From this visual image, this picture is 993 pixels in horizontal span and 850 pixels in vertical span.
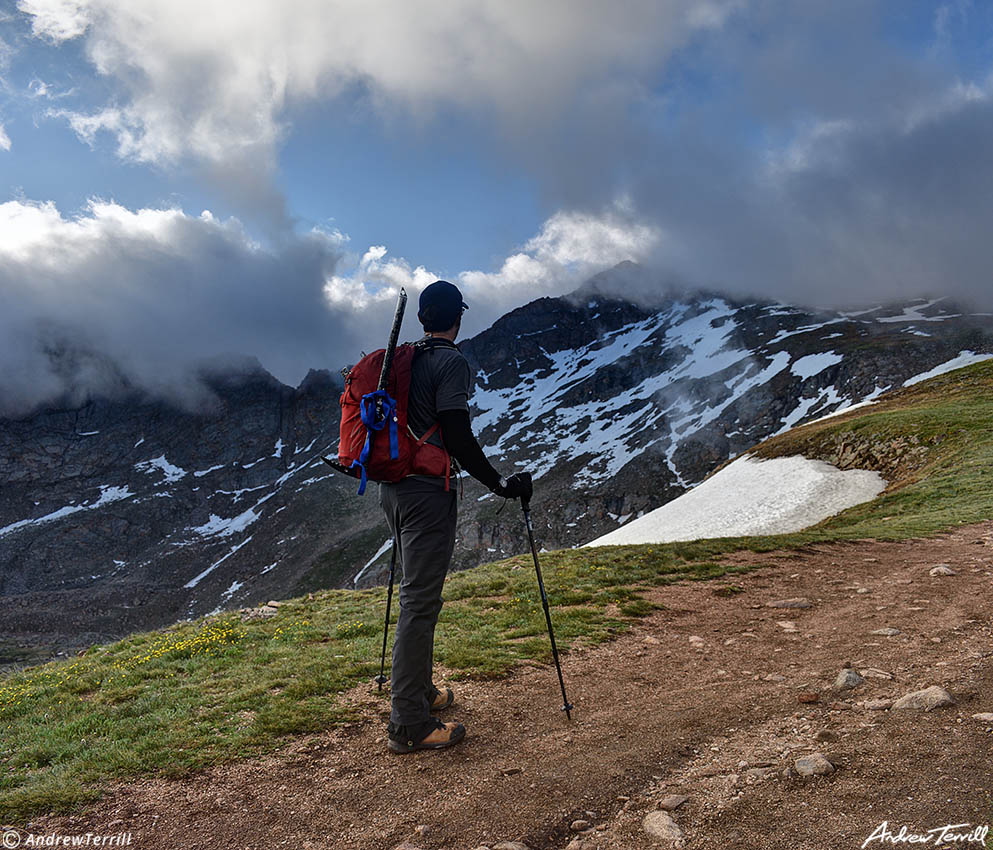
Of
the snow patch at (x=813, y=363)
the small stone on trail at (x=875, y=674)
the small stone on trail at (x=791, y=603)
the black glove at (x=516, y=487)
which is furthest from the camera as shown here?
the snow patch at (x=813, y=363)

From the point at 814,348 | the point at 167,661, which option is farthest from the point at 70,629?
the point at 814,348

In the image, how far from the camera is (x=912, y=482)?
31.1 metres

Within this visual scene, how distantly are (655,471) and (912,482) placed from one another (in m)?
111

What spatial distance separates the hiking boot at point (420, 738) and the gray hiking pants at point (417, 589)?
0.09 meters

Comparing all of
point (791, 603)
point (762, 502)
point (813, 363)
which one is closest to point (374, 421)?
point (791, 603)

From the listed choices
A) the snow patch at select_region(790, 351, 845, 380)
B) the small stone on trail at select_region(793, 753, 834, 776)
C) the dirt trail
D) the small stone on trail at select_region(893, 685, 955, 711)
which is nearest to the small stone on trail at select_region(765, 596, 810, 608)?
the dirt trail

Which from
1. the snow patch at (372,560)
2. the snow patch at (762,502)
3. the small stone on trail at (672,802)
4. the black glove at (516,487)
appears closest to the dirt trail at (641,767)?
the small stone on trail at (672,802)

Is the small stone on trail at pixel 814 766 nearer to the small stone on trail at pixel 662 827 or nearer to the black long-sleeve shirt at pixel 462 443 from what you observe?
the small stone on trail at pixel 662 827

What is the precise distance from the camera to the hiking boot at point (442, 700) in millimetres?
7064

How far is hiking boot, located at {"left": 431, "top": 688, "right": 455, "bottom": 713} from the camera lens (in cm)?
706

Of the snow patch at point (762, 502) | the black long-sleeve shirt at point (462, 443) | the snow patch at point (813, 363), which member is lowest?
the snow patch at point (762, 502)

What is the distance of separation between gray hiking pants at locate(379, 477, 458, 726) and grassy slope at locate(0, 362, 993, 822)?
168 cm

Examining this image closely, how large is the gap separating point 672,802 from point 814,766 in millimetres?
1297

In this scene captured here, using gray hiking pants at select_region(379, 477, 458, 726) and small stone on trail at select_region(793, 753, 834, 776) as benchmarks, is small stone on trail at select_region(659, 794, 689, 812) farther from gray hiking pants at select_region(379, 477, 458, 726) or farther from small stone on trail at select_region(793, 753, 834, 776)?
gray hiking pants at select_region(379, 477, 458, 726)
